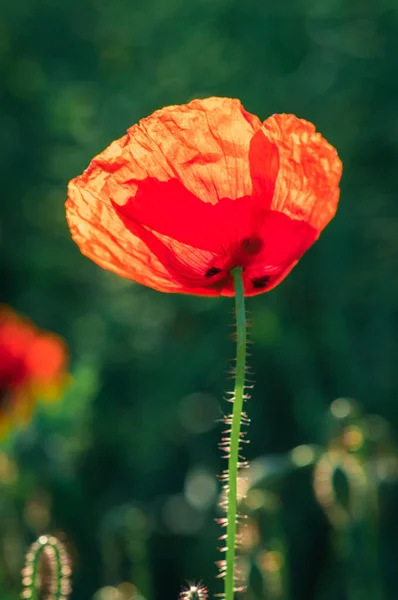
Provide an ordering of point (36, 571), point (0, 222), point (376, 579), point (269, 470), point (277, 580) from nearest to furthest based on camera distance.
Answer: point (36, 571)
point (277, 580)
point (269, 470)
point (376, 579)
point (0, 222)

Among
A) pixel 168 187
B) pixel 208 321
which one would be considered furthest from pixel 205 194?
pixel 208 321

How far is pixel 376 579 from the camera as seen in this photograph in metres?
1.75

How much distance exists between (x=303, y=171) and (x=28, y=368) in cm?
194

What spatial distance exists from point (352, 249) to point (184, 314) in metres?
0.70

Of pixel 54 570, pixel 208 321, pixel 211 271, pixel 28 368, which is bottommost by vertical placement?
pixel 54 570

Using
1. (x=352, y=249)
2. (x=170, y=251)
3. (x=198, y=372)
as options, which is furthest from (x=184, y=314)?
(x=170, y=251)

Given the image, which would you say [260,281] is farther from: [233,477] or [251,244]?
[233,477]

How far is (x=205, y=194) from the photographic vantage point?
1004 mm

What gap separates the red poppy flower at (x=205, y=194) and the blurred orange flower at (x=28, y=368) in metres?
1.76

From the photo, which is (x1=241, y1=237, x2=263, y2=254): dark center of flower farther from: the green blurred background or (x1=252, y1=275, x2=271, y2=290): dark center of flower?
the green blurred background

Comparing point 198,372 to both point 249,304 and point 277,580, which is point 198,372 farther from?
point 277,580

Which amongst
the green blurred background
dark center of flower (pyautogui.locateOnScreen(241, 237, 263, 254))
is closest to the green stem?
dark center of flower (pyautogui.locateOnScreen(241, 237, 263, 254))

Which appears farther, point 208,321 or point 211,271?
point 208,321

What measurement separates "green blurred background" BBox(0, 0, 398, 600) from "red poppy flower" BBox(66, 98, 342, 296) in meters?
1.59
